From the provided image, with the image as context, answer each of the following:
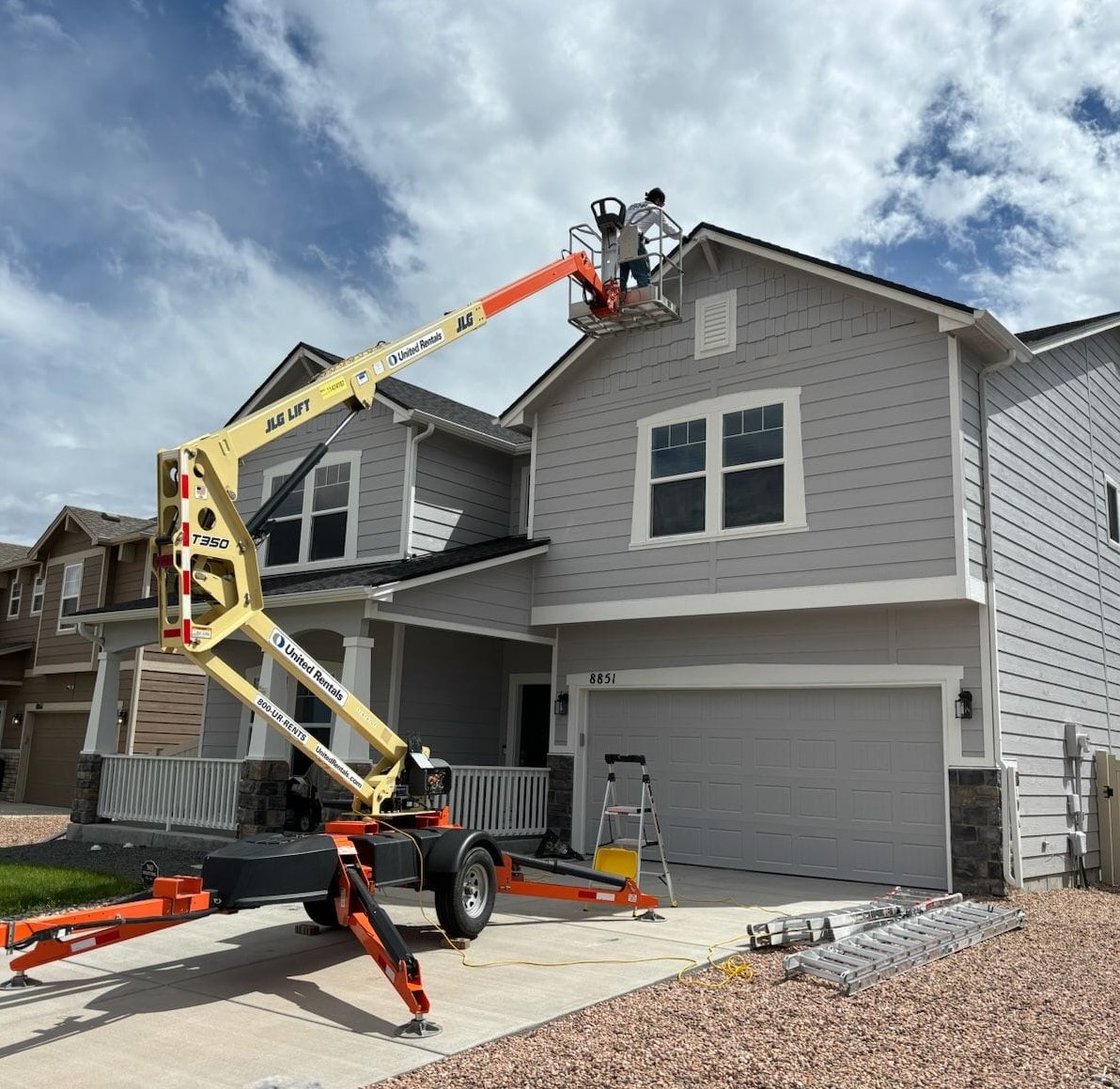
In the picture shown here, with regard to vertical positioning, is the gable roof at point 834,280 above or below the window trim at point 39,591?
above

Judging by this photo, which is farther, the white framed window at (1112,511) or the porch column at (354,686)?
the white framed window at (1112,511)

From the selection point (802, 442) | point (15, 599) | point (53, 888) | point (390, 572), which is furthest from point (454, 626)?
point (15, 599)

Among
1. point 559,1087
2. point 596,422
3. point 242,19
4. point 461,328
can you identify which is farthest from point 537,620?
point 559,1087

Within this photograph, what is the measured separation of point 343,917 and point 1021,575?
8760mm

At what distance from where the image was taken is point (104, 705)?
617 inches

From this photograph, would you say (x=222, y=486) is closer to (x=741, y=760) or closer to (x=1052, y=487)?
(x=741, y=760)

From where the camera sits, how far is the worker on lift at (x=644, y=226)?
11914mm

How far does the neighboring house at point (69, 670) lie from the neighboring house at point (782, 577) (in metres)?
7.23

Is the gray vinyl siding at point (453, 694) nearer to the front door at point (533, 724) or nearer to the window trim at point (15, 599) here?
the front door at point (533, 724)

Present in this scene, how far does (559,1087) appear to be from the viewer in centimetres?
481

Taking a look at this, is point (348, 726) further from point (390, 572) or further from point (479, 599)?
point (479, 599)

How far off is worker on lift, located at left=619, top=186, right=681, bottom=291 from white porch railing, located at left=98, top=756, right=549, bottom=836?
628 cm

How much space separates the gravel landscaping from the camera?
16.5 feet

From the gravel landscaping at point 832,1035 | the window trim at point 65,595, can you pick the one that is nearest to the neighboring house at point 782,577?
the gravel landscaping at point 832,1035
